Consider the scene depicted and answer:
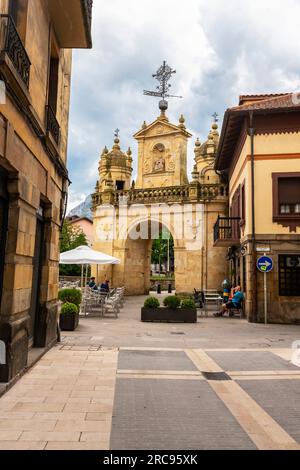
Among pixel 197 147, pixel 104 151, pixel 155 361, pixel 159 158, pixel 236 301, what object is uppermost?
pixel 104 151

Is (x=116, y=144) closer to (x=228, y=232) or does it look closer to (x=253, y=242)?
(x=228, y=232)

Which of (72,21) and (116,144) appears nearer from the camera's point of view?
(72,21)

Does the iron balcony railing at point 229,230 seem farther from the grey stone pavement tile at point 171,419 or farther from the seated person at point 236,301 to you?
the grey stone pavement tile at point 171,419

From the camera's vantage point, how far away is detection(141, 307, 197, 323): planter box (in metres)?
13.8

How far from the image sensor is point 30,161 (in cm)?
618

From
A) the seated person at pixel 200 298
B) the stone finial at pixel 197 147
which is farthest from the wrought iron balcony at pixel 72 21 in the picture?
the stone finial at pixel 197 147

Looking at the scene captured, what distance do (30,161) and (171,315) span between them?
9.10 metres

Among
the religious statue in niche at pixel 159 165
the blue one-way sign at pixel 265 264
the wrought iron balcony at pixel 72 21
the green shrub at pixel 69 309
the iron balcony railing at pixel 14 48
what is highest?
the religious statue in niche at pixel 159 165

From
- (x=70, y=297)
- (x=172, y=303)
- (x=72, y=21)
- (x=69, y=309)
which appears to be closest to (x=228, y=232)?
(x=172, y=303)

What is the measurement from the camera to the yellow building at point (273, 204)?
1398cm

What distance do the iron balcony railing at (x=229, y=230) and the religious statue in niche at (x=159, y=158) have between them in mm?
7322

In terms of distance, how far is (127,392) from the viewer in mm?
5324

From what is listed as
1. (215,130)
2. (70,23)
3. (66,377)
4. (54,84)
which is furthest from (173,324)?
(215,130)
